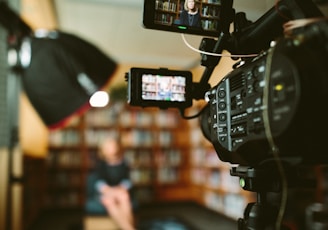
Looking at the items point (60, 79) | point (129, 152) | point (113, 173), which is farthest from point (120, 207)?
point (60, 79)

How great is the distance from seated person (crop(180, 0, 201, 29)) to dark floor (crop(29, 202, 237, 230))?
2.94m

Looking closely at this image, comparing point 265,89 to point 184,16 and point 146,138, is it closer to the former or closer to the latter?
point 184,16

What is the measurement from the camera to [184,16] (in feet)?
2.33

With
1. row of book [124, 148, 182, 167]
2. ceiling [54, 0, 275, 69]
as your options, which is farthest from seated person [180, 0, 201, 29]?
row of book [124, 148, 182, 167]

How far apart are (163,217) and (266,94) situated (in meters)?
3.83

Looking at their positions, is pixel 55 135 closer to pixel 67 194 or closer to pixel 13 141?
pixel 67 194

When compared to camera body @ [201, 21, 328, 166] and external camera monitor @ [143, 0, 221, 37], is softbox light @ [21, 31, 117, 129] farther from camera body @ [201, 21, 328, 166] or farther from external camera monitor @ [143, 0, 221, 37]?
camera body @ [201, 21, 328, 166]

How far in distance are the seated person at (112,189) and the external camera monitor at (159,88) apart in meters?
2.54

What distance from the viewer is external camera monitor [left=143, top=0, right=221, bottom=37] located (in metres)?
0.69

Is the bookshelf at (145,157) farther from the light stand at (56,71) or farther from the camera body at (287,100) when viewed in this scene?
the camera body at (287,100)

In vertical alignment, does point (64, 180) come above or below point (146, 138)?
below

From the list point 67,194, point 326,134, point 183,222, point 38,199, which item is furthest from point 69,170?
point 326,134

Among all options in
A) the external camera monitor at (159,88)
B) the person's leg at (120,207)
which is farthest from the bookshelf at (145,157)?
the external camera monitor at (159,88)

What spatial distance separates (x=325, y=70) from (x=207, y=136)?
15.2 inches
